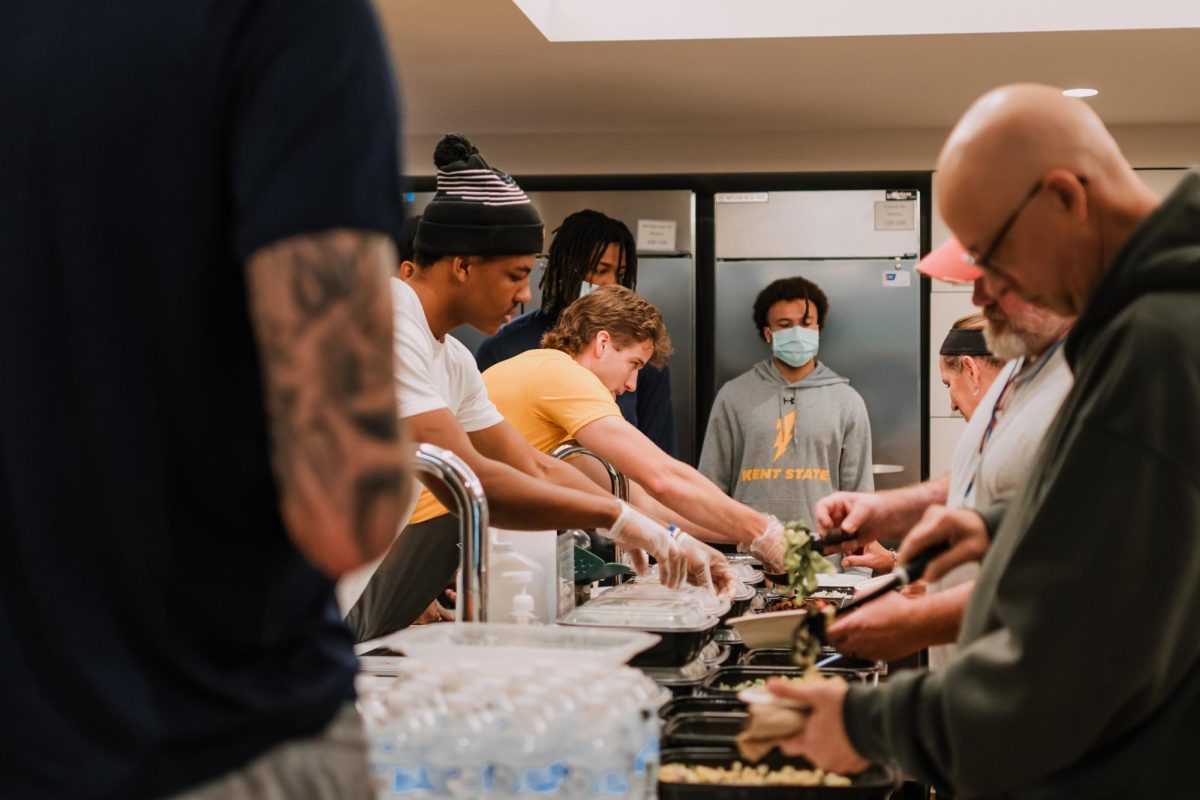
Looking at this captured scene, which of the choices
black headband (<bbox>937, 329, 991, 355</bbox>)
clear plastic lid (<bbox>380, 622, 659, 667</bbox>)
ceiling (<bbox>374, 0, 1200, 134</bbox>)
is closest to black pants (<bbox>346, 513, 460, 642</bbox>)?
clear plastic lid (<bbox>380, 622, 659, 667</bbox>)

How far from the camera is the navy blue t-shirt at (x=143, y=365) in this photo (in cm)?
79

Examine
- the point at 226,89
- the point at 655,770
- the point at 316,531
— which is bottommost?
the point at 655,770

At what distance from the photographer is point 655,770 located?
4.77 feet

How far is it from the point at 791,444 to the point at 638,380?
116cm

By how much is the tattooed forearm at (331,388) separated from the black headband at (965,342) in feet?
12.1

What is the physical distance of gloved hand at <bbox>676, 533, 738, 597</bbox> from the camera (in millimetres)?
2520

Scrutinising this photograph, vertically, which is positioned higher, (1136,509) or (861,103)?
(861,103)

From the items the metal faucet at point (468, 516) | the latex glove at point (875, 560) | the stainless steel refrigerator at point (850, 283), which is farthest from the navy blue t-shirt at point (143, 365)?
the stainless steel refrigerator at point (850, 283)

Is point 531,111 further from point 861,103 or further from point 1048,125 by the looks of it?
point 1048,125

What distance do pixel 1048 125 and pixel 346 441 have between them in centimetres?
92

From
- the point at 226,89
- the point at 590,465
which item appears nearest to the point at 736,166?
the point at 590,465

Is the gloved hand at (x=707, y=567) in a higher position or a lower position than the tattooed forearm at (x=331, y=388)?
lower

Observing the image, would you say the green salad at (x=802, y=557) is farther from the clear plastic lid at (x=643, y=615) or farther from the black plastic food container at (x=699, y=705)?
the black plastic food container at (x=699, y=705)

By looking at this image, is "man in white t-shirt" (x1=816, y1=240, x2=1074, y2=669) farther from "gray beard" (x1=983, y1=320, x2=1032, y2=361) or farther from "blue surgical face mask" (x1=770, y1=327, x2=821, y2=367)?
"blue surgical face mask" (x1=770, y1=327, x2=821, y2=367)
